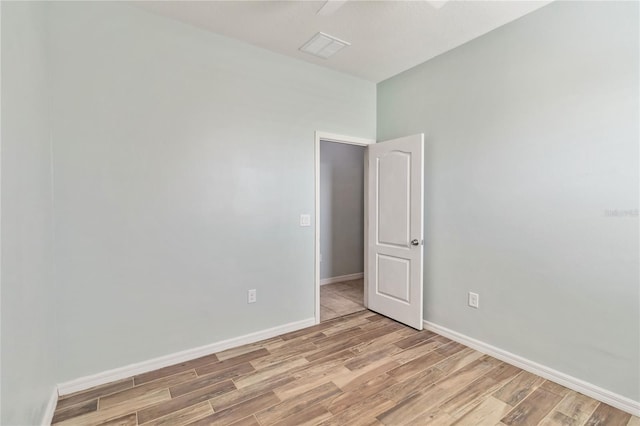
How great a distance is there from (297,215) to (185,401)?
5.75 feet

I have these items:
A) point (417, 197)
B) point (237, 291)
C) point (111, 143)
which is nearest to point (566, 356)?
point (417, 197)

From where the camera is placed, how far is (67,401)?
1.92 metres

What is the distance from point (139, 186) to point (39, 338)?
42.9 inches

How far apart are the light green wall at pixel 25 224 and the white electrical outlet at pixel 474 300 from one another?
3.03 m

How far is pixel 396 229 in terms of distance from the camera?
3.18 meters

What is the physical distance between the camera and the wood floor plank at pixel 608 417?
176cm

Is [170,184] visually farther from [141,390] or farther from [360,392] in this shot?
[360,392]

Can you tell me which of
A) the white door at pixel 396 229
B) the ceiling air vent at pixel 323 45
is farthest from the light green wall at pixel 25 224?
the white door at pixel 396 229

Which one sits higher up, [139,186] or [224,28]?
[224,28]

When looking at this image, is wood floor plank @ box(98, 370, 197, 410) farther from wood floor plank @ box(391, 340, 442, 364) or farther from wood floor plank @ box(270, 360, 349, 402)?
wood floor plank @ box(391, 340, 442, 364)

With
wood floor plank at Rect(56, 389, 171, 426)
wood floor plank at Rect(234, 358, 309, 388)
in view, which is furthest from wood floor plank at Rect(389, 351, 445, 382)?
wood floor plank at Rect(56, 389, 171, 426)

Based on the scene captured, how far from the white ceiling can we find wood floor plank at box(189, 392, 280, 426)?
2.77 m

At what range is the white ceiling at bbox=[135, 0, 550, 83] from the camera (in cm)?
215

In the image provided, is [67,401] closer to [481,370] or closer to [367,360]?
[367,360]
